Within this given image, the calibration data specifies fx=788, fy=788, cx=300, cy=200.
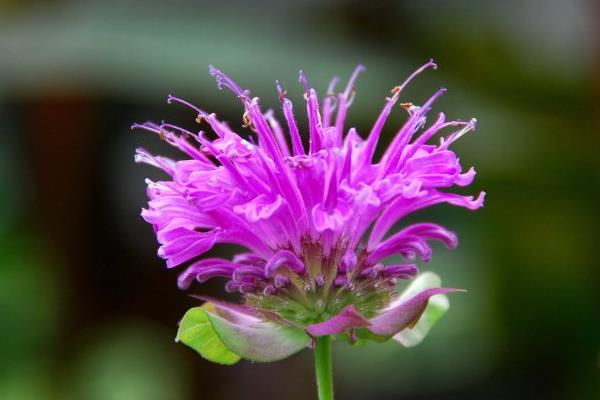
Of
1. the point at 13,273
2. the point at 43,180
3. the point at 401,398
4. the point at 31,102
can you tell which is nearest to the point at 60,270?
the point at 13,273

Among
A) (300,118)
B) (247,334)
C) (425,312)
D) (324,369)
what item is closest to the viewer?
(324,369)

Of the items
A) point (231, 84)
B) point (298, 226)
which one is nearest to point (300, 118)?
point (231, 84)

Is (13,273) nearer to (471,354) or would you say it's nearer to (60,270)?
(60,270)

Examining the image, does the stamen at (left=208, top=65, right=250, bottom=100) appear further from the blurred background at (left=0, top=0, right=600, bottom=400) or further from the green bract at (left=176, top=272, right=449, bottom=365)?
the blurred background at (left=0, top=0, right=600, bottom=400)

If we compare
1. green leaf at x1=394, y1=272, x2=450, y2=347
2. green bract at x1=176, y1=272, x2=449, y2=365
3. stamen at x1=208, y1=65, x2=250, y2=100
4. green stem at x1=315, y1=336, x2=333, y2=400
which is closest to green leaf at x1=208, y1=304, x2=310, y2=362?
green bract at x1=176, y1=272, x2=449, y2=365

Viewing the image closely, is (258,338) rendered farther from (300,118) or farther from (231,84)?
(300,118)

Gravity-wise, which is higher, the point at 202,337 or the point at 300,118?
the point at 300,118

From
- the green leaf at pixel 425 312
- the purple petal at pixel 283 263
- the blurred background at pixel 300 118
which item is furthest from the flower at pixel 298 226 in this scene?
the blurred background at pixel 300 118
